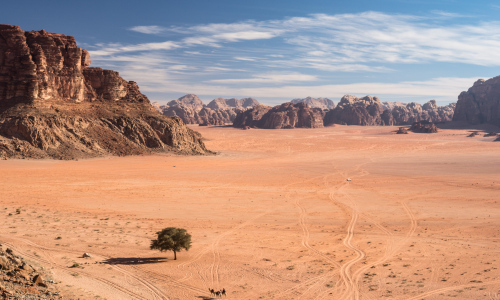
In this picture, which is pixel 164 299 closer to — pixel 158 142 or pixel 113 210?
pixel 113 210

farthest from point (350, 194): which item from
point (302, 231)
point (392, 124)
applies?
point (392, 124)

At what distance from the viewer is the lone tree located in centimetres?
1727

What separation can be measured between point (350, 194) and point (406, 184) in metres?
7.76

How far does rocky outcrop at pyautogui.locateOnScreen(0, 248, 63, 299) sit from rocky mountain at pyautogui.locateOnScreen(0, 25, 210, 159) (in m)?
41.3

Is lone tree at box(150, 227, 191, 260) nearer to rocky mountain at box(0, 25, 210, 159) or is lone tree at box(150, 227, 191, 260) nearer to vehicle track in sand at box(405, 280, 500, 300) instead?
vehicle track in sand at box(405, 280, 500, 300)

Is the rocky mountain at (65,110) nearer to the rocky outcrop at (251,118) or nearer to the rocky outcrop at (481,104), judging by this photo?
the rocky outcrop at (251,118)

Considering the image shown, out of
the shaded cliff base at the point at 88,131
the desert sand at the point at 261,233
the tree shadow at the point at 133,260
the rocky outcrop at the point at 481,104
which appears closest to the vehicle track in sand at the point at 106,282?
the desert sand at the point at 261,233

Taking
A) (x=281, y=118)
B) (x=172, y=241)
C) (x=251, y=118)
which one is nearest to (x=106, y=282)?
(x=172, y=241)

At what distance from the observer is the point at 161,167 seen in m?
49.4

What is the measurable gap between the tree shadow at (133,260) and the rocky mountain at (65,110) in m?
38.5

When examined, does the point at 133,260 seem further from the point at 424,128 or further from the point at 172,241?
the point at 424,128

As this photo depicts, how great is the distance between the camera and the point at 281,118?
154000 millimetres

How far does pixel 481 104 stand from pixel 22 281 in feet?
557

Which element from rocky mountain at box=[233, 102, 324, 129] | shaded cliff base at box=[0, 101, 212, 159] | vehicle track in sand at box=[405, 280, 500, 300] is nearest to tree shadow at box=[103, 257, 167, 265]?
vehicle track in sand at box=[405, 280, 500, 300]
